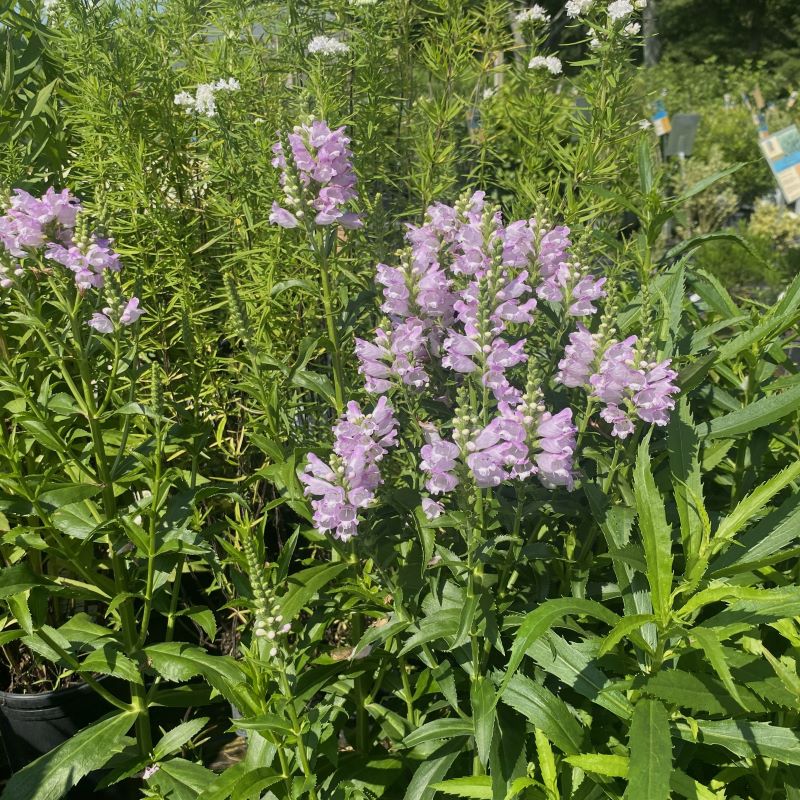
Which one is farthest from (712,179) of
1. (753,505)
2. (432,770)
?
(432,770)

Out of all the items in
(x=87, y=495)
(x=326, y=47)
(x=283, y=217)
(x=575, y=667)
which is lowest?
(x=575, y=667)

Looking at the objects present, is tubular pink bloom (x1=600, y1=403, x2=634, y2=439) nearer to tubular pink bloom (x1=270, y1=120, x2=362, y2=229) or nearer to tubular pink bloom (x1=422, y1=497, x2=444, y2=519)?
tubular pink bloom (x1=422, y1=497, x2=444, y2=519)

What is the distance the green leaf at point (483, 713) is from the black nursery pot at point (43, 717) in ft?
5.03

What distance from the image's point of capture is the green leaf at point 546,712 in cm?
180

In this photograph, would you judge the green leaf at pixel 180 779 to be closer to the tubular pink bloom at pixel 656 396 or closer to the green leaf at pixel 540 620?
the green leaf at pixel 540 620

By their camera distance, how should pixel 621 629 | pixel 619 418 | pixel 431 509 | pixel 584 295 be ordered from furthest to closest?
pixel 584 295
pixel 431 509
pixel 619 418
pixel 621 629

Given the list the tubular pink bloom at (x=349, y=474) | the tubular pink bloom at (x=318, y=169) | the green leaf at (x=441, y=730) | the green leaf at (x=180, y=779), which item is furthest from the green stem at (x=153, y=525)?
the green leaf at (x=441, y=730)

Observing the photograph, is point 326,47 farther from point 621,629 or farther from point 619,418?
point 621,629

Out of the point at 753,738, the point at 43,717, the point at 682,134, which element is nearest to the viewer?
the point at 753,738

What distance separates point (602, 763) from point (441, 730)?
1.34ft

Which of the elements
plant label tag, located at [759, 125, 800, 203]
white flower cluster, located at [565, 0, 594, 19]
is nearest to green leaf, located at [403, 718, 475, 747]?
white flower cluster, located at [565, 0, 594, 19]

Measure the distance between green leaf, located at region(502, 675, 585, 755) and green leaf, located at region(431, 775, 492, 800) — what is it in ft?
0.63

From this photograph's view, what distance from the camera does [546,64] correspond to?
10.6 ft

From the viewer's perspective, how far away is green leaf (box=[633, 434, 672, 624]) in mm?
1679
